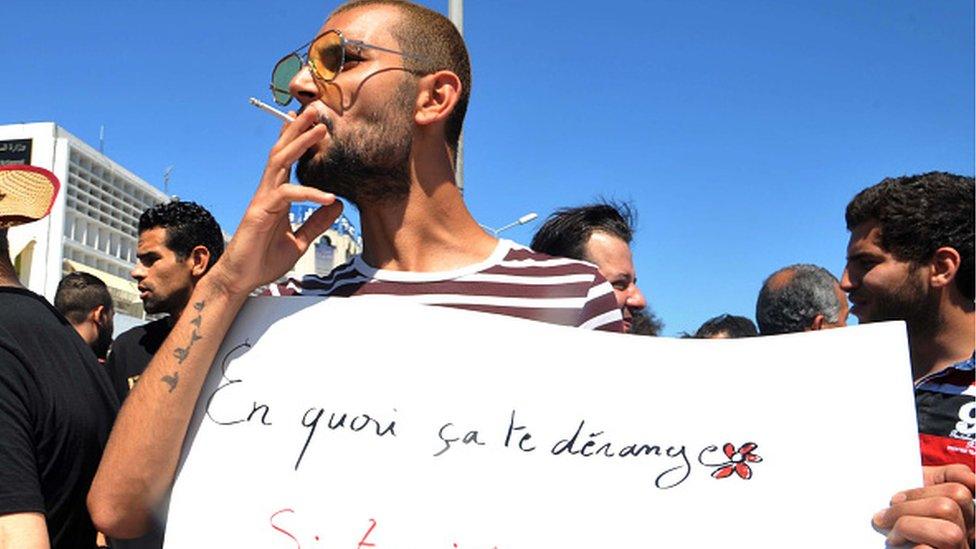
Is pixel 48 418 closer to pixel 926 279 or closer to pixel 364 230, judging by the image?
pixel 364 230

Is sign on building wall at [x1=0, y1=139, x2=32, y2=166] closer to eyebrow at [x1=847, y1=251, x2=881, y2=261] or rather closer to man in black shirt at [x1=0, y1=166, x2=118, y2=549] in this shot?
man in black shirt at [x1=0, y1=166, x2=118, y2=549]

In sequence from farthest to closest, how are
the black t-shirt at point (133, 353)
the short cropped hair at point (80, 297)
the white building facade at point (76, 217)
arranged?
the white building facade at point (76, 217), the short cropped hair at point (80, 297), the black t-shirt at point (133, 353)

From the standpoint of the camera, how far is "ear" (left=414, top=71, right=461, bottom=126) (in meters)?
1.65

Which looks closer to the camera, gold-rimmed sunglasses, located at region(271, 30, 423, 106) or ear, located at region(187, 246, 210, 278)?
gold-rimmed sunglasses, located at region(271, 30, 423, 106)

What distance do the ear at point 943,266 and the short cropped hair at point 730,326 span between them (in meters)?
2.81

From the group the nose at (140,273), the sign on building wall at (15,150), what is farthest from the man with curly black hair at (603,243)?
the sign on building wall at (15,150)

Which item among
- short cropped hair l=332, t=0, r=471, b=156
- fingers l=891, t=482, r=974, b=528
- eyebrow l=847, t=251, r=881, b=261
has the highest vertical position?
short cropped hair l=332, t=0, r=471, b=156

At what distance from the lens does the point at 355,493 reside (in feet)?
4.40

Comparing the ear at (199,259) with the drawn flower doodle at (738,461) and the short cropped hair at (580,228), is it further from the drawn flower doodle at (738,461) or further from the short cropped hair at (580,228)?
the drawn flower doodle at (738,461)

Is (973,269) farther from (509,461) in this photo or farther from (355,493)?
(355,493)

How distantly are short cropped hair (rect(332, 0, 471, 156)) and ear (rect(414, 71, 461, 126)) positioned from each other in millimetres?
18

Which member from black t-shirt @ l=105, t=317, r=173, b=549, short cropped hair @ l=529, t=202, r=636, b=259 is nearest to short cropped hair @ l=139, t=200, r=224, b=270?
black t-shirt @ l=105, t=317, r=173, b=549

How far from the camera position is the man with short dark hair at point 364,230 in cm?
134

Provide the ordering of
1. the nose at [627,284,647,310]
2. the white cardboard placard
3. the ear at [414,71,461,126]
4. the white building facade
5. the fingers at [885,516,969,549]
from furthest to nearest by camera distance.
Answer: the white building facade < the nose at [627,284,647,310] < the ear at [414,71,461,126] < the white cardboard placard < the fingers at [885,516,969,549]
